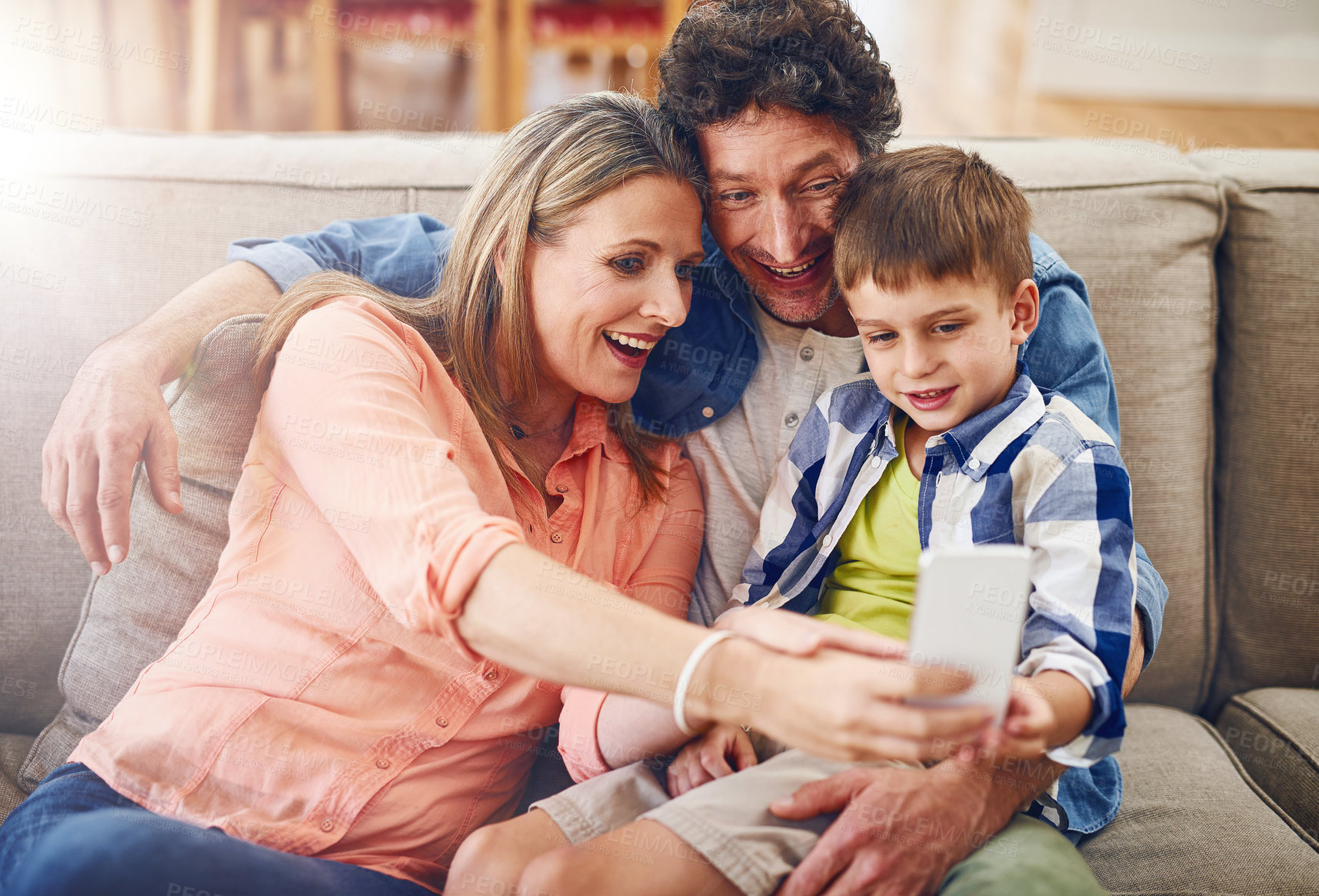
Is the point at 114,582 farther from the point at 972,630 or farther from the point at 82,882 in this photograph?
the point at 972,630

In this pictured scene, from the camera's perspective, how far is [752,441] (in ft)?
3.42

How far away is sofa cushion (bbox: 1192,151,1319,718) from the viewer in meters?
1.16

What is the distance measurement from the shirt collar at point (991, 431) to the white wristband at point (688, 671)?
1.01ft

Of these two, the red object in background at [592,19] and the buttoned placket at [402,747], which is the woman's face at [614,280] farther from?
the red object in background at [592,19]

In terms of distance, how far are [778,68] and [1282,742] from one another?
909 mm

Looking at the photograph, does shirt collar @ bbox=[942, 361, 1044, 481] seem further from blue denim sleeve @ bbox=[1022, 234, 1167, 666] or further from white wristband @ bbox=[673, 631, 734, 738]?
white wristband @ bbox=[673, 631, 734, 738]

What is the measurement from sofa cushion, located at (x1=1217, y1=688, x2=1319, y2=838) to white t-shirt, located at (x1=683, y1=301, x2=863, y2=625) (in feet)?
2.06

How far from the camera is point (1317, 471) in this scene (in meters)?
1.15

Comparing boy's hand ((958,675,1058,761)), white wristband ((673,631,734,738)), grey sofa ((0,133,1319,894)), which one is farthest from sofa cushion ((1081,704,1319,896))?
white wristband ((673,631,734,738))

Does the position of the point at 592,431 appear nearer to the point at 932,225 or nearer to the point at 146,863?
the point at 932,225

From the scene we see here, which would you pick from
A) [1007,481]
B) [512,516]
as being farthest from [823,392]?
[512,516]

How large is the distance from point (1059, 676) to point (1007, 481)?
174 millimetres

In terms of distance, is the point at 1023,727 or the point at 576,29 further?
the point at 576,29

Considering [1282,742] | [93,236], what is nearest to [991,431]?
[1282,742]
